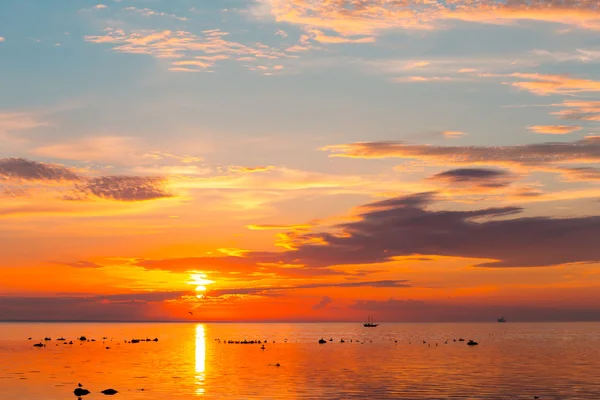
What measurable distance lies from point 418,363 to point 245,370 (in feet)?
130

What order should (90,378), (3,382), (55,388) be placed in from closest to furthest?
(55,388)
(3,382)
(90,378)

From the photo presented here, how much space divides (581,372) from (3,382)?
330ft

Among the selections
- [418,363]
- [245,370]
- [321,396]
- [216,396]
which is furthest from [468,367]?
→ [216,396]

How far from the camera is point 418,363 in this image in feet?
488

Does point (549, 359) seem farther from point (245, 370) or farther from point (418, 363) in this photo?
point (245, 370)

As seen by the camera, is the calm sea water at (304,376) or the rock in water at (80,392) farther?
the calm sea water at (304,376)

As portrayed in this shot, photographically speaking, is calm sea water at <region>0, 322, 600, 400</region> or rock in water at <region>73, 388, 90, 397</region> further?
calm sea water at <region>0, 322, 600, 400</region>

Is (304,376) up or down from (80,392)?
down

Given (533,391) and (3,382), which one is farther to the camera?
(3,382)

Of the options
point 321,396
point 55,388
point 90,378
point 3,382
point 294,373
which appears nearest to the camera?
point 321,396

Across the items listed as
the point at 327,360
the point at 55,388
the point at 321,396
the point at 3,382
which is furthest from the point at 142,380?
the point at 327,360

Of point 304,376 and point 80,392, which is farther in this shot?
point 304,376

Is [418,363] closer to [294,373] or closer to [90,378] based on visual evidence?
[294,373]

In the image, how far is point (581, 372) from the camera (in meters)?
127
